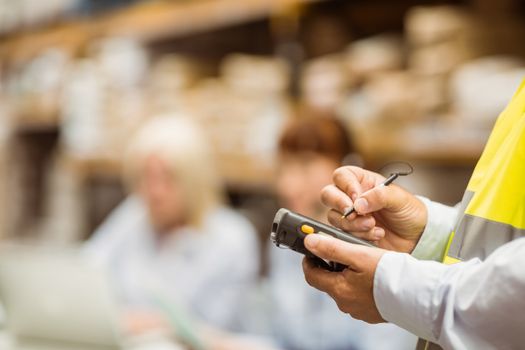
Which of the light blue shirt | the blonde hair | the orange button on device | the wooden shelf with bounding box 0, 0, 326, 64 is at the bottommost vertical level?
the light blue shirt

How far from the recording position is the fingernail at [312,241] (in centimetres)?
65

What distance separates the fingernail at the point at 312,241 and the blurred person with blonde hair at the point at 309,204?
1.09 metres

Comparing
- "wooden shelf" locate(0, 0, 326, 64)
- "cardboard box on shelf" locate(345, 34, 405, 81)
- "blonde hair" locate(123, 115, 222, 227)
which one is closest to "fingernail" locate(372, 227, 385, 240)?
"cardboard box on shelf" locate(345, 34, 405, 81)

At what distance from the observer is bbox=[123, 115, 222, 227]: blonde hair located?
225 cm

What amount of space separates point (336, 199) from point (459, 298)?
7.1 inches

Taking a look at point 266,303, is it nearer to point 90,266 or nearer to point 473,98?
Result: point 90,266

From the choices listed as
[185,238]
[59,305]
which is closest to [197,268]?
[185,238]

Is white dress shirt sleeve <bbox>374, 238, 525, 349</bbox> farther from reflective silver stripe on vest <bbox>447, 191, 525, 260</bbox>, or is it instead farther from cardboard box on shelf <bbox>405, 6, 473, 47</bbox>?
cardboard box on shelf <bbox>405, 6, 473, 47</bbox>

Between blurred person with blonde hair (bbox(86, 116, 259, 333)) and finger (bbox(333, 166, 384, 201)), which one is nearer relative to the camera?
finger (bbox(333, 166, 384, 201))

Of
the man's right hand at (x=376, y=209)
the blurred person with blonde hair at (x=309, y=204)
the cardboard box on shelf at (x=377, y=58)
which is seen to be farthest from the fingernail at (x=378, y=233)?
the cardboard box on shelf at (x=377, y=58)

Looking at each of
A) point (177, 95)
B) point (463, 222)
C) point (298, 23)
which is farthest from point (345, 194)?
point (177, 95)

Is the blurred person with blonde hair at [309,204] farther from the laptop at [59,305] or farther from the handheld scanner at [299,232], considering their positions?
Answer: the handheld scanner at [299,232]

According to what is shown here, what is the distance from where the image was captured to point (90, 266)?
5.04ft

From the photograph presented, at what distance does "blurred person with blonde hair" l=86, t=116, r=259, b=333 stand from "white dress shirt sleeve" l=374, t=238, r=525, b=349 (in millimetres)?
1595
